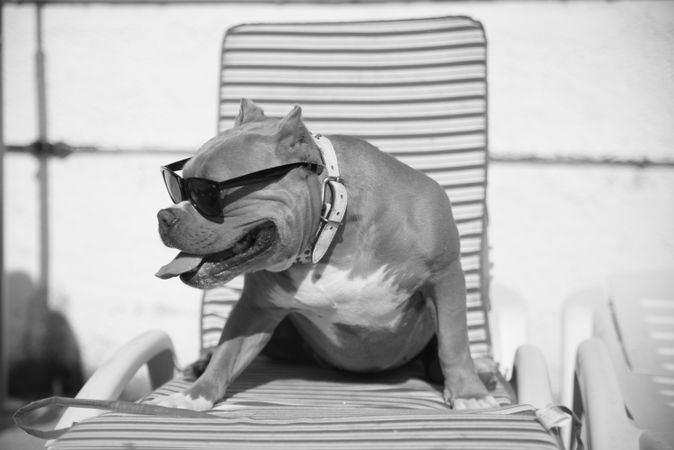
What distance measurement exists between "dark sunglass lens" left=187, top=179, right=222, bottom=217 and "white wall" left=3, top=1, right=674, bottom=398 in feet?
5.36

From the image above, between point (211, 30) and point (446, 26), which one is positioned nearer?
point (446, 26)

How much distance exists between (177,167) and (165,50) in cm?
165

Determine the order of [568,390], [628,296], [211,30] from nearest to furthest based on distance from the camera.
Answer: [568,390] < [628,296] < [211,30]

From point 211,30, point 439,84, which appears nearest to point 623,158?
point 439,84

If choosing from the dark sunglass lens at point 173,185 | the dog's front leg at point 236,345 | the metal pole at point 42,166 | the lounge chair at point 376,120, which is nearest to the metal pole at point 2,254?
the metal pole at point 42,166

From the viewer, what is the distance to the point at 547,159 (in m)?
3.07

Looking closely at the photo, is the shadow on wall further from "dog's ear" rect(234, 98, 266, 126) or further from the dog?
"dog's ear" rect(234, 98, 266, 126)

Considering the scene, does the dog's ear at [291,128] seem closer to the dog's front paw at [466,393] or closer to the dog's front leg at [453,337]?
the dog's front leg at [453,337]

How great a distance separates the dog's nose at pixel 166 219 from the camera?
1.69 metres

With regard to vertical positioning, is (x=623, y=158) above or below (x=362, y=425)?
above

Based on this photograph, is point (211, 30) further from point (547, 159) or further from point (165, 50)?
point (547, 159)

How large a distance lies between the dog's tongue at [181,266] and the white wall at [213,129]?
1.59 metres

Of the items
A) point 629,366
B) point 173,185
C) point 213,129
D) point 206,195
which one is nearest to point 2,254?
point 213,129

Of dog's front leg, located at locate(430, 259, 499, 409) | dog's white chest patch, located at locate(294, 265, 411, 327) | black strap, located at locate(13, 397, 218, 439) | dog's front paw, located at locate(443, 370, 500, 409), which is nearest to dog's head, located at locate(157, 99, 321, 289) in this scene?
dog's white chest patch, located at locate(294, 265, 411, 327)
